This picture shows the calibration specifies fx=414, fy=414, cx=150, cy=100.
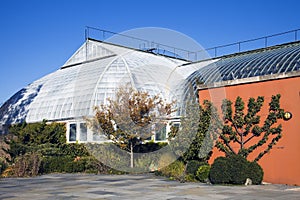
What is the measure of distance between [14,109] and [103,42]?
9884mm

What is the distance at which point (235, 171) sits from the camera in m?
15.6

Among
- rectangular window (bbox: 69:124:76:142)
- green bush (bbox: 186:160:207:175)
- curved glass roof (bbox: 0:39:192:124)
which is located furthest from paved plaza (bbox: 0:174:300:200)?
curved glass roof (bbox: 0:39:192:124)

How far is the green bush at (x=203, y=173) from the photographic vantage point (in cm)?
1683

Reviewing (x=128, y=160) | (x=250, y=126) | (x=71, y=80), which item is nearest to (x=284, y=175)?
(x=250, y=126)

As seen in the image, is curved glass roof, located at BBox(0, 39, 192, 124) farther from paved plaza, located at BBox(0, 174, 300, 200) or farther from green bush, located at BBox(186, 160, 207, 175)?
paved plaza, located at BBox(0, 174, 300, 200)

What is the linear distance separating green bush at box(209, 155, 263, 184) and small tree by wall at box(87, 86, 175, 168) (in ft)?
24.0

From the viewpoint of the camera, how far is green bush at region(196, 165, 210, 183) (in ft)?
55.2

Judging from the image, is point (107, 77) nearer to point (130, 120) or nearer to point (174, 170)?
point (130, 120)

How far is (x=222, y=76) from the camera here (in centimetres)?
2397

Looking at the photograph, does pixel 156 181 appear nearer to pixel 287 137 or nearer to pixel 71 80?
pixel 287 137

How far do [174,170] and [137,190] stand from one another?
5.05 m

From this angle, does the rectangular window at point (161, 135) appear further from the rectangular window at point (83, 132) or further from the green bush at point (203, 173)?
the green bush at point (203, 173)

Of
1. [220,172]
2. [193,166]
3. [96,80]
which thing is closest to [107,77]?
[96,80]

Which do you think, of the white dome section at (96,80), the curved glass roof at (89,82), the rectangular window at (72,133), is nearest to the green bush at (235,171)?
the curved glass roof at (89,82)
